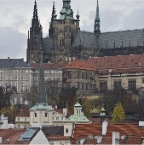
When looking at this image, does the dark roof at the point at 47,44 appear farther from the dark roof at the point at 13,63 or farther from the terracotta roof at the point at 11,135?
the terracotta roof at the point at 11,135

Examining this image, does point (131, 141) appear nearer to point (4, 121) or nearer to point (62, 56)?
point (4, 121)

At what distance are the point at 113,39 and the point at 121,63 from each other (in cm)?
1601

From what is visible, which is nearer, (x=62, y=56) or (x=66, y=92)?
(x=66, y=92)

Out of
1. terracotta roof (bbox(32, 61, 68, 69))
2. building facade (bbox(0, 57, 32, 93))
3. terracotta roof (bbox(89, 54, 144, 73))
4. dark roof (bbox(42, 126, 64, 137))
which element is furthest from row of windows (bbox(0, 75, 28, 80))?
dark roof (bbox(42, 126, 64, 137))

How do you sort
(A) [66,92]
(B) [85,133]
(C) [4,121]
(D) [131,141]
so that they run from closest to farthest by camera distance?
(D) [131,141] < (B) [85,133] < (C) [4,121] < (A) [66,92]

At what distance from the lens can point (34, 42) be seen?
188m

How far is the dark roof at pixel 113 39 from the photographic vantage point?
186875 mm

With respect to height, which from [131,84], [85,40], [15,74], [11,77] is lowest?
[131,84]

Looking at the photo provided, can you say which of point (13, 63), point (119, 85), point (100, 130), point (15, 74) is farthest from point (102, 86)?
point (100, 130)

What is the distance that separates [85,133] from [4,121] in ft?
65.7

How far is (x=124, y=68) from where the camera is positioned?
175 meters

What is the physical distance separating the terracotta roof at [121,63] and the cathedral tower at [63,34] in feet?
24.3

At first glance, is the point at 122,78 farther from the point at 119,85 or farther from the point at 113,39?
the point at 113,39

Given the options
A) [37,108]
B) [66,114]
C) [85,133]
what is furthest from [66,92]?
[85,133]
